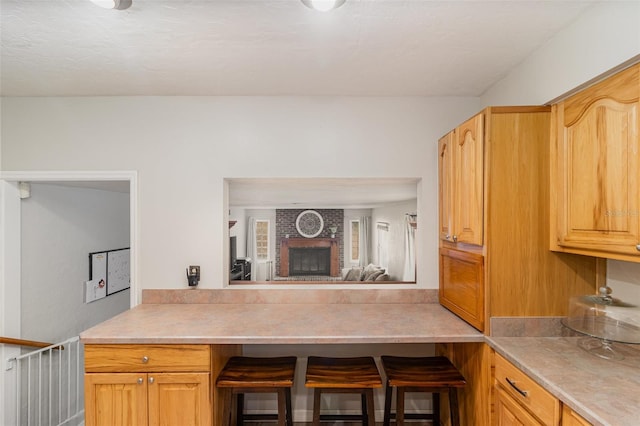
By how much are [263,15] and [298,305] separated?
1854 mm

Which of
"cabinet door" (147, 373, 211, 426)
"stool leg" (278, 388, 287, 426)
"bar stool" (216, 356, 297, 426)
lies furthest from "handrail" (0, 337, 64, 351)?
"stool leg" (278, 388, 287, 426)

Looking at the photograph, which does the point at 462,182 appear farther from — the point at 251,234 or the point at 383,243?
the point at 251,234

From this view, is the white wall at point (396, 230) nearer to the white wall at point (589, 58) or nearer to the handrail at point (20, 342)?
the white wall at point (589, 58)

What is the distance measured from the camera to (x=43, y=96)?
2508 millimetres

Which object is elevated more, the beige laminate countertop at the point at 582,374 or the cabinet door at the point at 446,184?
the cabinet door at the point at 446,184

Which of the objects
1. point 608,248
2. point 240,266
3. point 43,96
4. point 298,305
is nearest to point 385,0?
point 608,248

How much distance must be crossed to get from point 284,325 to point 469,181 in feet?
4.52

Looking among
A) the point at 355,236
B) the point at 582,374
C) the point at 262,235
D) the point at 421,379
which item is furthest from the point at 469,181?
the point at 262,235

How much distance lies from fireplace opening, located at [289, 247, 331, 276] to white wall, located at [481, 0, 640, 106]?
17.6 feet

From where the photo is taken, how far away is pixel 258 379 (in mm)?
1910

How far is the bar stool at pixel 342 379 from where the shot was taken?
1.86 metres

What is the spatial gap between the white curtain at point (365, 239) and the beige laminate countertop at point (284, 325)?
472 centimetres

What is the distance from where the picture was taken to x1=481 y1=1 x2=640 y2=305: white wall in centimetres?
136

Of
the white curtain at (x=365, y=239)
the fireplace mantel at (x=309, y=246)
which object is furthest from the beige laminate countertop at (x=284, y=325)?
the white curtain at (x=365, y=239)
